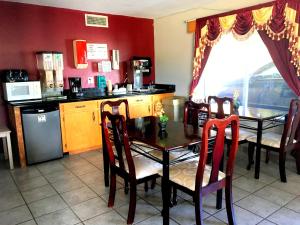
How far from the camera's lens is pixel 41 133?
3461mm

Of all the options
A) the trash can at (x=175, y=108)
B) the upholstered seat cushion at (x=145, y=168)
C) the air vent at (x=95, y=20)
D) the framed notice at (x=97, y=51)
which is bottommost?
the upholstered seat cushion at (x=145, y=168)

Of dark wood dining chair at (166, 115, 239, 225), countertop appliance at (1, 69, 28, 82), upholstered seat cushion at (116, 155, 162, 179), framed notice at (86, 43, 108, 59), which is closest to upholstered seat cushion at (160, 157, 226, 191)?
dark wood dining chair at (166, 115, 239, 225)

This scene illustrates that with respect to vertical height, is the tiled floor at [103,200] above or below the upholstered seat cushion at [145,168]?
below

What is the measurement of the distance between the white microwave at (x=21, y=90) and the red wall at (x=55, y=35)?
1.51 ft

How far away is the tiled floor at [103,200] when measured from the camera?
2.19 m

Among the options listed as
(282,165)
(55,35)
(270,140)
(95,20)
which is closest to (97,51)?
(95,20)

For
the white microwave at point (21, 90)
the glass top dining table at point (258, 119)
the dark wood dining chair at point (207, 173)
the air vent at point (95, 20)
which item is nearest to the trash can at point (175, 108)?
the glass top dining table at point (258, 119)

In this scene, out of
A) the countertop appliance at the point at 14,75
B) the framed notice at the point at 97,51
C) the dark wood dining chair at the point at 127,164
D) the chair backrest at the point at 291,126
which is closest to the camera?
the dark wood dining chair at the point at 127,164

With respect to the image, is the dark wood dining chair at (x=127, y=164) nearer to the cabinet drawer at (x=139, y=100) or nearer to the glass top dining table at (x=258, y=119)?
the glass top dining table at (x=258, y=119)

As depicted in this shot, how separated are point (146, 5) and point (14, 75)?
90.1 inches

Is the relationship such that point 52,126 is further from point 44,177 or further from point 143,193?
point 143,193

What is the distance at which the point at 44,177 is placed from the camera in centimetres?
309

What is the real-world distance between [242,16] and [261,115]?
1479 millimetres

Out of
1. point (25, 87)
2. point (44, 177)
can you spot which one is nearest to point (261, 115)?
point (44, 177)
